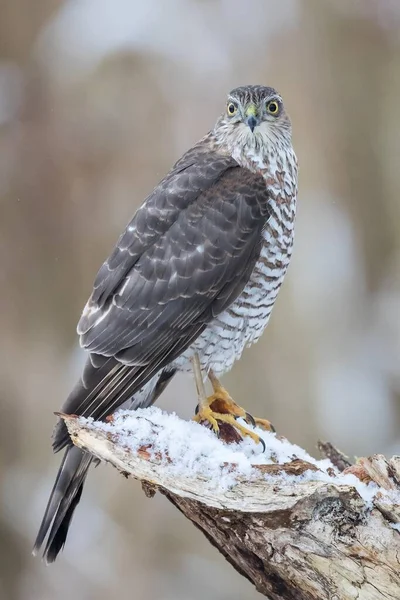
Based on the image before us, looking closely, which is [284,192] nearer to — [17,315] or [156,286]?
[156,286]

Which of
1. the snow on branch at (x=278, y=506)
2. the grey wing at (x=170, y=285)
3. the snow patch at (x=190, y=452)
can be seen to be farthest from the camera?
the grey wing at (x=170, y=285)

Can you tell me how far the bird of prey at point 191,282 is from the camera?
3129 mm

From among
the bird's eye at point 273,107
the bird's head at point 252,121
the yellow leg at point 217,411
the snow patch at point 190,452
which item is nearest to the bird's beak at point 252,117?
the bird's head at point 252,121

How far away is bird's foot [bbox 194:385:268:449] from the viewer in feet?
10.6

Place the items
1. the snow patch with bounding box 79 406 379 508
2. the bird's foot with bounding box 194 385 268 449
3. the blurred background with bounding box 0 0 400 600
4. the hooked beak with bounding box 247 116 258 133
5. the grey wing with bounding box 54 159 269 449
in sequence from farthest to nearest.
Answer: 1. the blurred background with bounding box 0 0 400 600
2. the hooked beak with bounding box 247 116 258 133
3. the bird's foot with bounding box 194 385 268 449
4. the grey wing with bounding box 54 159 269 449
5. the snow patch with bounding box 79 406 379 508

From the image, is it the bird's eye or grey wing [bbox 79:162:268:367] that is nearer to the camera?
grey wing [bbox 79:162:268:367]

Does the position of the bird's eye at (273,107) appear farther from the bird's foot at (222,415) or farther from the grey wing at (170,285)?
the bird's foot at (222,415)

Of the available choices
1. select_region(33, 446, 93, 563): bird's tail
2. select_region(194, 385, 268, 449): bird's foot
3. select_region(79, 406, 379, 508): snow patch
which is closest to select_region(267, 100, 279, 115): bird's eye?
select_region(194, 385, 268, 449): bird's foot

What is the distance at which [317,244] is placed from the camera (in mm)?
6164

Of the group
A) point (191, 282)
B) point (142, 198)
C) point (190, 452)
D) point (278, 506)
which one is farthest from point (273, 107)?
point (142, 198)

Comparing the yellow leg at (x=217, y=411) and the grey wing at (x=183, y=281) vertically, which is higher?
the grey wing at (x=183, y=281)

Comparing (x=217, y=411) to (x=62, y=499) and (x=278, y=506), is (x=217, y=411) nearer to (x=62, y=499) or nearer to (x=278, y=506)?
Result: (x=62, y=499)

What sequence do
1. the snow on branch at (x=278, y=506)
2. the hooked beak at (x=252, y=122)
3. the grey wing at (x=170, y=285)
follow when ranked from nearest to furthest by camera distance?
the snow on branch at (x=278, y=506)
the grey wing at (x=170, y=285)
the hooked beak at (x=252, y=122)

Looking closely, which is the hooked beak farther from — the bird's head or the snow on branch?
the snow on branch
